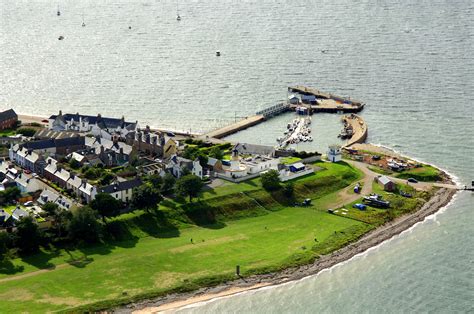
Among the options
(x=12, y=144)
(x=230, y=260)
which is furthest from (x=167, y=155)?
(x=230, y=260)

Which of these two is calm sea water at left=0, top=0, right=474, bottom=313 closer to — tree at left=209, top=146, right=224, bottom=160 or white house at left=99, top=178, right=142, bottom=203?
tree at left=209, top=146, right=224, bottom=160

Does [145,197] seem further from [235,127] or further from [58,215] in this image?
[235,127]

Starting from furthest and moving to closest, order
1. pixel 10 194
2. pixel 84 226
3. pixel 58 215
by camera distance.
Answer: pixel 10 194
pixel 58 215
pixel 84 226

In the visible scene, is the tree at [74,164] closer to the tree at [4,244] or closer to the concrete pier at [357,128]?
the tree at [4,244]

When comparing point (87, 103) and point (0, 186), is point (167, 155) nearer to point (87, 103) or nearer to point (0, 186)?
point (0, 186)

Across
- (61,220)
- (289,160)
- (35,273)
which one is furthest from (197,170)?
(35,273)

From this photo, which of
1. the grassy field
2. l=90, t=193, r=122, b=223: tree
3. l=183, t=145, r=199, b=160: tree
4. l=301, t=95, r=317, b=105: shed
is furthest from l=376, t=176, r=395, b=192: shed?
l=301, t=95, r=317, b=105: shed

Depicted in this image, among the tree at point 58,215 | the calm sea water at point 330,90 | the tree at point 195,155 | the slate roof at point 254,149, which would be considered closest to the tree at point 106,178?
the tree at point 58,215
